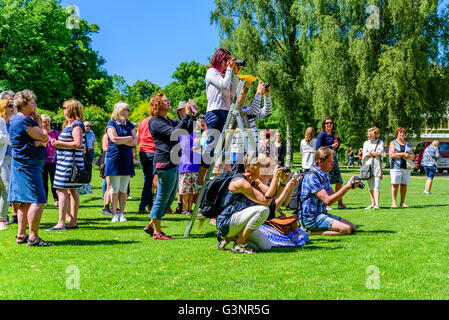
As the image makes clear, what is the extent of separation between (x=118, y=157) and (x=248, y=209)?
3.82 m

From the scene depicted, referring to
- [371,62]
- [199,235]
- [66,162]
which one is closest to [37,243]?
[66,162]

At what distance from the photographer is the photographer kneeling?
7762mm

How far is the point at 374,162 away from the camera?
12.1 meters

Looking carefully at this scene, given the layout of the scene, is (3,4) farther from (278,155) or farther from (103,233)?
(103,233)

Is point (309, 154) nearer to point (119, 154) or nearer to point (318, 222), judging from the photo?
point (318, 222)

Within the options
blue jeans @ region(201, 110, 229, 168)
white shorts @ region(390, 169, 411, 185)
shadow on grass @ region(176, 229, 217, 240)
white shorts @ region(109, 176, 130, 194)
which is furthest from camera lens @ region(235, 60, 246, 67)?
white shorts @ region(390, 169, 411, 185)

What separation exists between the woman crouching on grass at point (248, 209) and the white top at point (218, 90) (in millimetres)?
1567

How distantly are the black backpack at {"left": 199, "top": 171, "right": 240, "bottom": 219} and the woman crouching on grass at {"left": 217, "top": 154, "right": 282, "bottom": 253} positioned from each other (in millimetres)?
92

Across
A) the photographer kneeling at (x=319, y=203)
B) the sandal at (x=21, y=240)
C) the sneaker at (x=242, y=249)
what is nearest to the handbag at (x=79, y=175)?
the sandal at (x=21, y=240)

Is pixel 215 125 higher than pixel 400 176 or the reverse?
higher

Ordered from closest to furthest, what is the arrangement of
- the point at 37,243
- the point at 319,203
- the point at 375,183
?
the point at 37,243, the point at 319,203, the point at 375,183

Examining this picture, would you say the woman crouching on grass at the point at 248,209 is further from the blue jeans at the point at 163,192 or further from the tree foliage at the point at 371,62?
the tree foliage at the point at 371,62

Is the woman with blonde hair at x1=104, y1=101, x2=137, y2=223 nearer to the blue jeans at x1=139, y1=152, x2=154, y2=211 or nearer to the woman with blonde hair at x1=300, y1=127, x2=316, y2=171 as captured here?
the blue jeans at x1=139, y1=152, x2=154, y2=211
